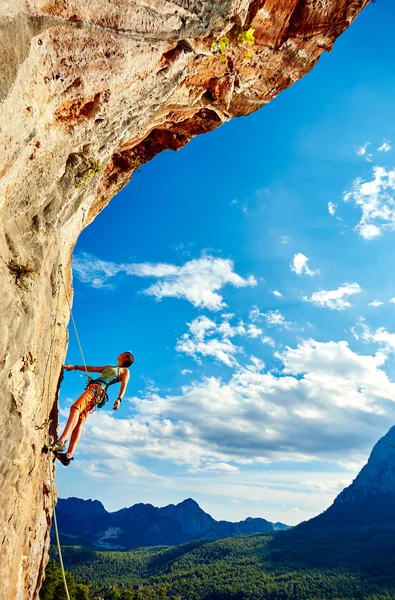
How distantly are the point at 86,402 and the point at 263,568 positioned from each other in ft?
492

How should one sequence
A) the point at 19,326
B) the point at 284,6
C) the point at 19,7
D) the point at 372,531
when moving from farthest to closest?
the point at 372,531 → the point at 284,6 → the point at 19,326 → the point at 19,7

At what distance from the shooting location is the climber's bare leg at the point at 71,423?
814 cm

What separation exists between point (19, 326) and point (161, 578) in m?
163

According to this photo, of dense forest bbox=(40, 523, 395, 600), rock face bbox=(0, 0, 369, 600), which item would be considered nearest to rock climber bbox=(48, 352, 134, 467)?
rock face bbox=(0, 0, 369, 600)

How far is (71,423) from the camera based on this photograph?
27.0 feet

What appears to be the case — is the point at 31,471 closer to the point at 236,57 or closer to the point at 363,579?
the point at 236,57

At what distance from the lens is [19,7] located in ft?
14.7

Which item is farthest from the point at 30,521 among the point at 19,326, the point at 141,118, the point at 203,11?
the point at 203,11

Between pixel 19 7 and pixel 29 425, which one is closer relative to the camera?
pixel 19 7

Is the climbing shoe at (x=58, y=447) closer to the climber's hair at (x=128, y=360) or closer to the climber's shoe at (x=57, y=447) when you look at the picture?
the climber's shoe at (x=57, y=447)

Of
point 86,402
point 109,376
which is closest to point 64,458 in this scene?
point 86,402

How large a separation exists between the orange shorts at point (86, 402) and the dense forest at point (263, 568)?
66.7 metres

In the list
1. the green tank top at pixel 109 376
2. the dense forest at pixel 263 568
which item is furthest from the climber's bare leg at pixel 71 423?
the dense forest at pixel 263 568

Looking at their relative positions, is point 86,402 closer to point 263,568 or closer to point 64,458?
point 64,458
